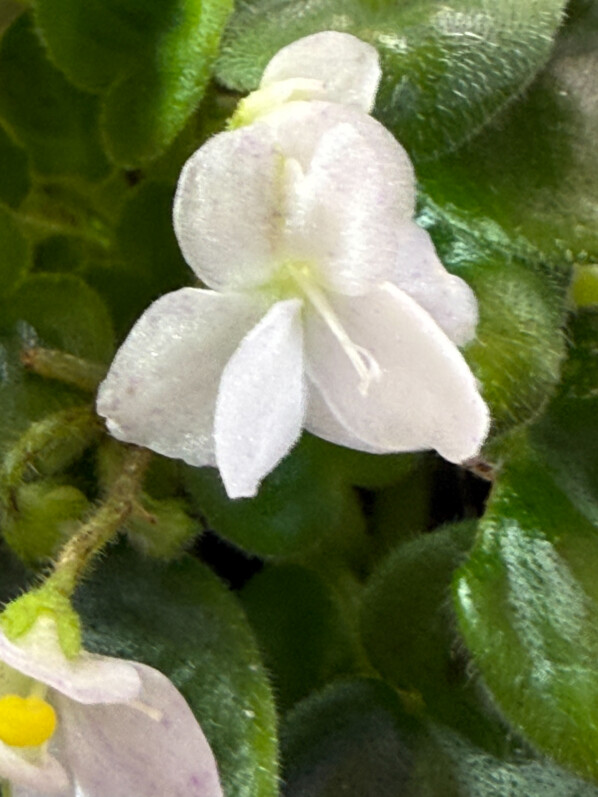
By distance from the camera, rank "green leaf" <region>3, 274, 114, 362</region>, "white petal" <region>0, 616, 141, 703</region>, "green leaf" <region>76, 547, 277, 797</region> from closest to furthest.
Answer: "white petal" <region>0, 616, 141, 703</region>, "green leaf" <region>76, 547, 277, 797</region>, "green leaf" <region>3, 274, 114, 362</region>

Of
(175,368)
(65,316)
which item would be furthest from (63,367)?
(175,368)

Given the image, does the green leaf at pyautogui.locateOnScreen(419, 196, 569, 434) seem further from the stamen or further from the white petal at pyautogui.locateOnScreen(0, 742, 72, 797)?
the white petal at pyautogui.locateOnScreen(0, 742, 72, 797)

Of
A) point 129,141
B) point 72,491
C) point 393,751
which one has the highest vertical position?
point 129,141

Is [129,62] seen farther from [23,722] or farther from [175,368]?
[23,722]

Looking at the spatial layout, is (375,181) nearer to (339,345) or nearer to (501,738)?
(339,345)

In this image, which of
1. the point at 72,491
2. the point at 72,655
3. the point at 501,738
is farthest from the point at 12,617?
the point at 501,738

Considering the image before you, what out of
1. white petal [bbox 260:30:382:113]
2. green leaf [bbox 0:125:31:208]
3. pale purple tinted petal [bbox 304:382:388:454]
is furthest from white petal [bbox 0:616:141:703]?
green leaf [bbox 0:125:31:208]
